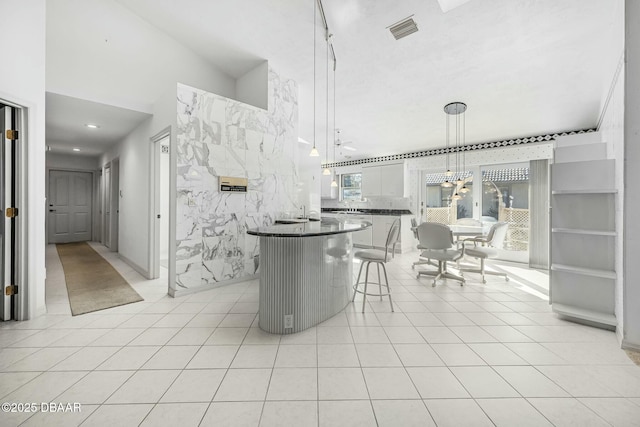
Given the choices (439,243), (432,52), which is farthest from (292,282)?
(432,52)

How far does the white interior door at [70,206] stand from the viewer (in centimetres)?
728

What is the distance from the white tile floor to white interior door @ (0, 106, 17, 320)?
0.39 metres

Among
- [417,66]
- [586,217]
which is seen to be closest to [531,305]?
[586,217]

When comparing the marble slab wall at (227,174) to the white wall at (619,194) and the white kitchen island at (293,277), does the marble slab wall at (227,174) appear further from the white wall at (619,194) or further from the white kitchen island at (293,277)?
the white wall at (619,194)

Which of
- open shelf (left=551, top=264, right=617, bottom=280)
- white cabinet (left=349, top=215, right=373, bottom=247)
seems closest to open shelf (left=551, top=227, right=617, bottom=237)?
open shelf (left=551, top=264, right=617, bottom=280)

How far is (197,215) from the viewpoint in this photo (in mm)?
3330

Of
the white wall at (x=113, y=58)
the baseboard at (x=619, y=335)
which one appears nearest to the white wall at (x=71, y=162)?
the white wall at (x=113, y=58)

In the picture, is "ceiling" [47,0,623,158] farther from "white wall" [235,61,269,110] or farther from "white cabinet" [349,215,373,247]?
"white cabinet" [349,215,373,247]

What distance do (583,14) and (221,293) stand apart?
4892 millimetres

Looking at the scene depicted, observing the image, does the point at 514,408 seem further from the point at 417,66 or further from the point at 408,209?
the point at 408,209

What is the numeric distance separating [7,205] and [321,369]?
328cm

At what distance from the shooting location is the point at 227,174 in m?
3.58

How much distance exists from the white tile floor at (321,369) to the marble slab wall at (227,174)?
2.62 feet

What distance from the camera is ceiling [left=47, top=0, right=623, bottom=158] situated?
101 inches
